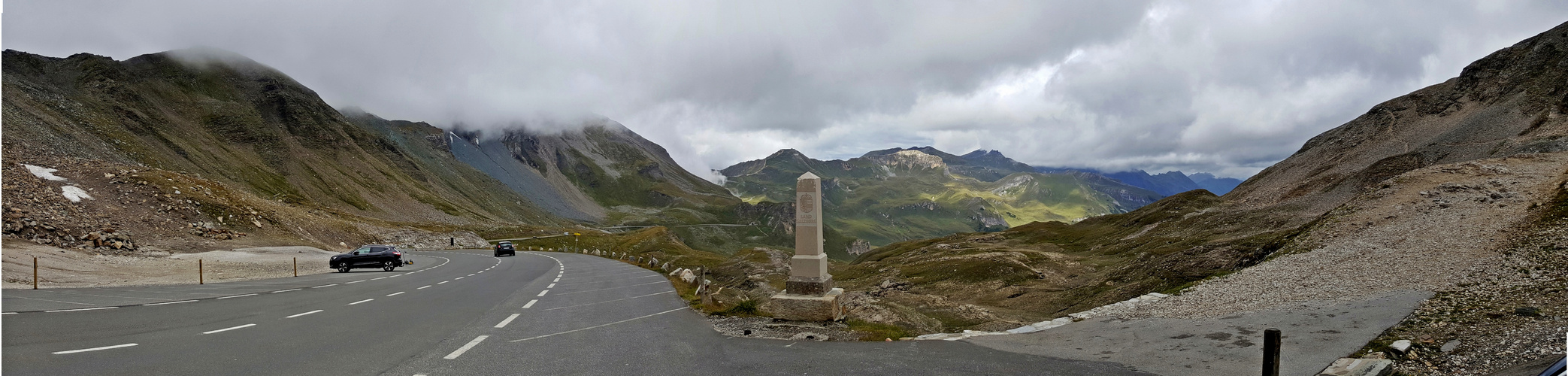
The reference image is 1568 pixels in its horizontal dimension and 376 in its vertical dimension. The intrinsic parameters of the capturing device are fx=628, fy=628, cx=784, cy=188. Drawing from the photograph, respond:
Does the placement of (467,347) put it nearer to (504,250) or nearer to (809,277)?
(809,277)

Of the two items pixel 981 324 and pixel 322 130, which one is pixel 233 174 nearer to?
pixel 322 130

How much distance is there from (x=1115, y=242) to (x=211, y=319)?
158 ft

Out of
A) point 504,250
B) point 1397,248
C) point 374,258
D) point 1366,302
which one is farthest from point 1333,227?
point 504,250

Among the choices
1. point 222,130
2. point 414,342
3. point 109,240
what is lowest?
point 414,342

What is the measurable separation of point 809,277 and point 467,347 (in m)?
6.95

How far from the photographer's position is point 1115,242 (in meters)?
45.3

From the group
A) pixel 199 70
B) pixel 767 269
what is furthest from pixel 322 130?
pixel 767 269

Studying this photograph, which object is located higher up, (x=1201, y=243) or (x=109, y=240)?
(x=109, y=240)

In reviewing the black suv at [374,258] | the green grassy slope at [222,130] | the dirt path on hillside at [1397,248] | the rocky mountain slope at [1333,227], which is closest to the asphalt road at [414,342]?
the rocky mountain slope at [1333,227]

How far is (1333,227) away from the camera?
2342 centimetres

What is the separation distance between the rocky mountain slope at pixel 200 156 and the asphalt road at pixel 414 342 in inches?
1150

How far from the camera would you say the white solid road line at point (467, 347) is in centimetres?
1011

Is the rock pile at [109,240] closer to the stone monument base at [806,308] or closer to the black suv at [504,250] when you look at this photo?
the black suv at [504,250]

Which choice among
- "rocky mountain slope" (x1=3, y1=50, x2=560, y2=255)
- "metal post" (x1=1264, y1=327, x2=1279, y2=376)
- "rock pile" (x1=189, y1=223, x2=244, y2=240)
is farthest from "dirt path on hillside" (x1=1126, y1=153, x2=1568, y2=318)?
"rock pile" (x1=189, y1=223, x2=244, y2=240)
